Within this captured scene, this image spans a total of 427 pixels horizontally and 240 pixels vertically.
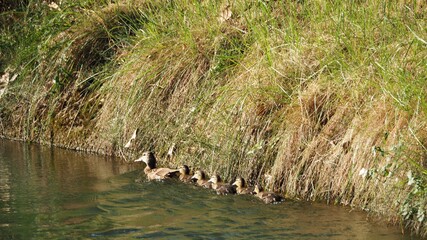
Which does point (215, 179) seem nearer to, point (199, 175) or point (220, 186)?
point (220, 186)

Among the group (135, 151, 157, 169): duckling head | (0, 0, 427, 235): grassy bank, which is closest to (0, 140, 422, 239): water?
(135, 151, 157, 169): duckling head

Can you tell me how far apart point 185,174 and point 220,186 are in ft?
2.24

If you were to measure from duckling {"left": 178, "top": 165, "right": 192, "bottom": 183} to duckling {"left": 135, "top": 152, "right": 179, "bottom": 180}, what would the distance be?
119mm

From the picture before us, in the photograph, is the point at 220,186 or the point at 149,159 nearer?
the point at 220,186

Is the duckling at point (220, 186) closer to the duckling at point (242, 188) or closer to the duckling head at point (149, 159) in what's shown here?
the duckling at point (242, 188)

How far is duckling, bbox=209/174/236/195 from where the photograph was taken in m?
7.81

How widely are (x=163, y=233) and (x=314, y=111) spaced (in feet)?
6.54

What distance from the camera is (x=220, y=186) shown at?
7891 mm

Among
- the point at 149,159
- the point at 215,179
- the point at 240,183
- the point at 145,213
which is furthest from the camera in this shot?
the point at 149,159

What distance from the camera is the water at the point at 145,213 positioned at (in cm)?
680

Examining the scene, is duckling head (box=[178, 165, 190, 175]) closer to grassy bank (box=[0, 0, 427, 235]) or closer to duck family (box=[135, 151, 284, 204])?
duck family (box=[135, 151, 284, 204])

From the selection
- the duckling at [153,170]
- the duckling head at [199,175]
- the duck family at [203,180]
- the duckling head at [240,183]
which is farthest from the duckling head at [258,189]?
the duckling at [153,170]

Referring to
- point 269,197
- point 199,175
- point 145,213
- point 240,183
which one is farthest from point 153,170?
point 269,197

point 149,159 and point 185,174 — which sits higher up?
point 149,159
